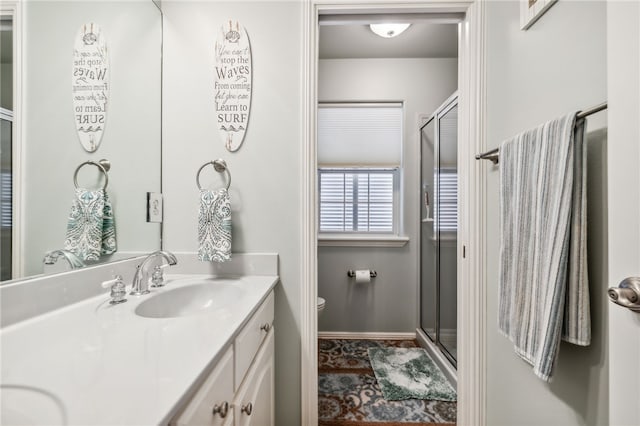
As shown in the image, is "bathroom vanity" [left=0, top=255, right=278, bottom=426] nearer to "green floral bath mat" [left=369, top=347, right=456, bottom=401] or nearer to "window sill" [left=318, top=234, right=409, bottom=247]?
"green floral bath mat" [left=369, top=347, right=456, bottom=401]

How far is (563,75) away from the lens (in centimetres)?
79

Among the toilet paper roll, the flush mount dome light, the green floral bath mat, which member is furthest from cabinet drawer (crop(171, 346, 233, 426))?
the flush mount dome light

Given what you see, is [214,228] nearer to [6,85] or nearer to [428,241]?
[6,85]

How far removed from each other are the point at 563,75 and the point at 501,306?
0.76 meters

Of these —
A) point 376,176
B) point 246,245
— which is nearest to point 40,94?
point 246,245

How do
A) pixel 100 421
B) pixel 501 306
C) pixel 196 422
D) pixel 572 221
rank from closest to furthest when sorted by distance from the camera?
1. pixel 100 421
2. pixel 196 422
3. pixel 572 221
4. pixel 501 306

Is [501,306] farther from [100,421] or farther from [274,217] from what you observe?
[100,421]

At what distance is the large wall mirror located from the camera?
0.67 metres

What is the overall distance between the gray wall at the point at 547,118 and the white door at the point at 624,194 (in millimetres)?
238

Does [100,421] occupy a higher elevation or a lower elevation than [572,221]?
lower

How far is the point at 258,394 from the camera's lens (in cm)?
90

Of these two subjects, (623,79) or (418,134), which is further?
(418,134)

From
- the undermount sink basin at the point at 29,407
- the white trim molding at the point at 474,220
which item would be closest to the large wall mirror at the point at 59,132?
the undermount sink basin at the point at 29,407

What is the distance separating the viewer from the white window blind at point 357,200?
2484mm
